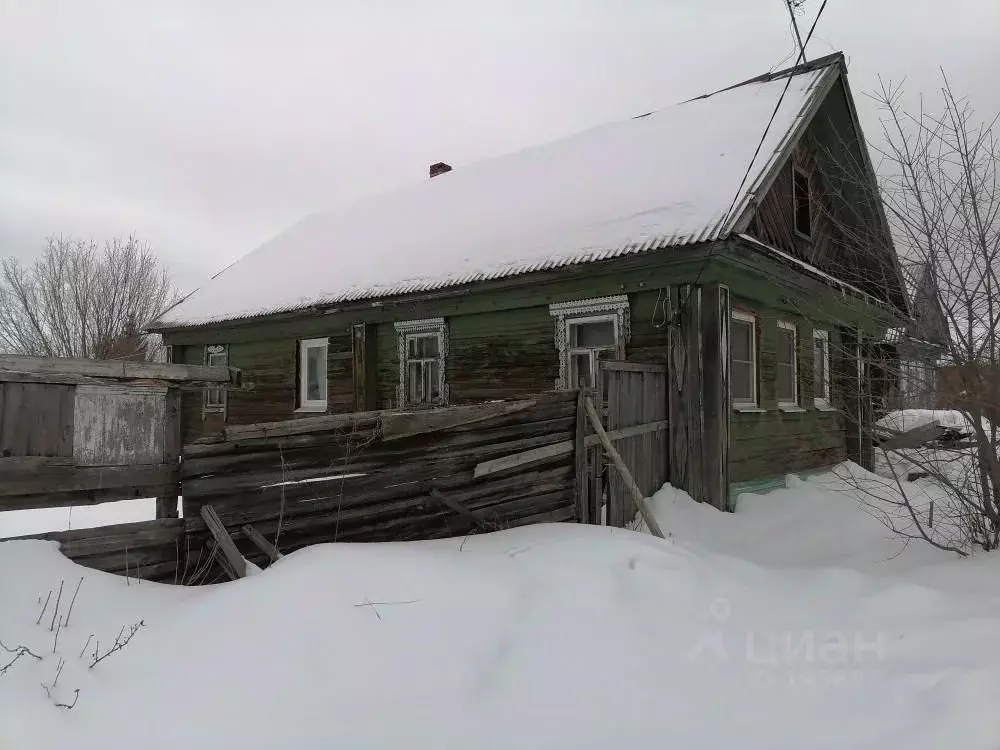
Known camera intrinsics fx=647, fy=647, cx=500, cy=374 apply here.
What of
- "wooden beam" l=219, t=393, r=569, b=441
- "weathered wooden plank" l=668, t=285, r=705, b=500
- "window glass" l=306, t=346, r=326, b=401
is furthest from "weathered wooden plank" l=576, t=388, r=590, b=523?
"window glass" l=306, t=346, r=326, b=401

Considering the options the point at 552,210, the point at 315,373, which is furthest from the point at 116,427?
the point at 315,373

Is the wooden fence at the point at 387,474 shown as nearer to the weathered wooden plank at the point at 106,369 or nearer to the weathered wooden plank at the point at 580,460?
the weathered wooden plank at the point at 580,460

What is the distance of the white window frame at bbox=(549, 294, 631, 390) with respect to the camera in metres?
8.65

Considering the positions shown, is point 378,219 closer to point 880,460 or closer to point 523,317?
point 523,317

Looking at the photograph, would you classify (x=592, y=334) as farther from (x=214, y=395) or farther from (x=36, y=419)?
(x=214, y=395)

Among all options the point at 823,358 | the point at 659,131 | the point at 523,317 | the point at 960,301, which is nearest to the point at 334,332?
the point at 523,317

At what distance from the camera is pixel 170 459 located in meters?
4.55

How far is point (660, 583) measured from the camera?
4.41 m

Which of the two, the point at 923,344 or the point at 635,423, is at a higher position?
the point at 923,344

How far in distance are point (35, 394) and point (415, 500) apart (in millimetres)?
2735

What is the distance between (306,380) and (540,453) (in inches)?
317

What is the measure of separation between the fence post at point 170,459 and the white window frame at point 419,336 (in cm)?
583

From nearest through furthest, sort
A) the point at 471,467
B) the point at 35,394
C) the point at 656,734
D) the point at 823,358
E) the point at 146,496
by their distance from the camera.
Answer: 1. the point at 656,734
2. the point at 35,394
3. the point at 146,496
4. the point at 471,467
5. the point at 823,358

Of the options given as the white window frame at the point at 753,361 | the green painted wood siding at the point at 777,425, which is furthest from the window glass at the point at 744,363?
the green painted wood siding at the point at 777,425
